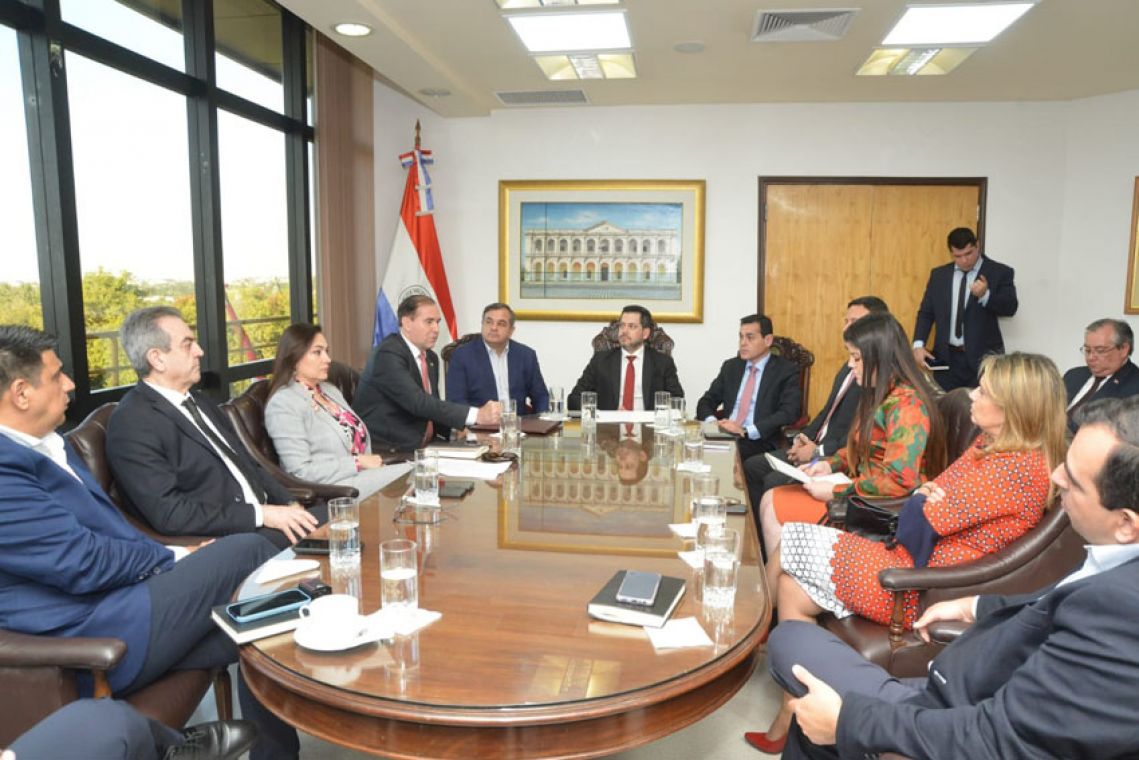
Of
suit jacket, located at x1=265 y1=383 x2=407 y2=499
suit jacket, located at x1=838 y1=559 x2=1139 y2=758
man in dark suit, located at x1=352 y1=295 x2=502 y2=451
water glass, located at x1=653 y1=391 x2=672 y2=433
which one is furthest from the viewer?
man in dark suit, located at x1=352 y1=295 x2=502 y2=451

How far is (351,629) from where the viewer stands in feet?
4.56

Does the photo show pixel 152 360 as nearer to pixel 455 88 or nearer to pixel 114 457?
pixel 114 457

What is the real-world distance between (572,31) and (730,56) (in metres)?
1.03

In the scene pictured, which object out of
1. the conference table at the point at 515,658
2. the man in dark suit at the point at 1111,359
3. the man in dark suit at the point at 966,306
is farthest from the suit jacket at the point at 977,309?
the conference table at the point at 515,658

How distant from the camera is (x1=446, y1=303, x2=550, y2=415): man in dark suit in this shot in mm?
4289

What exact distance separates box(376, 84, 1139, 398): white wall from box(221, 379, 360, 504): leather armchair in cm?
305

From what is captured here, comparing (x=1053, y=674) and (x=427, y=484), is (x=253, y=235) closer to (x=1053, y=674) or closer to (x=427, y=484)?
(x=427, y=484)

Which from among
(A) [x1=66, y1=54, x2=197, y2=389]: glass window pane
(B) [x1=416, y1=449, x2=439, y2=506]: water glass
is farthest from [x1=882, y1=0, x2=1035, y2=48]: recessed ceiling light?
(A) [x1=66, y1=54, x2=197, y2=389]: glass window pane

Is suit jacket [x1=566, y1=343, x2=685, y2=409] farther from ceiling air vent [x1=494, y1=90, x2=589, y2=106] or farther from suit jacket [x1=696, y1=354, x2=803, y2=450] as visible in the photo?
ceiling air vent [x1=494, y1=90, x2=589, y2=106]

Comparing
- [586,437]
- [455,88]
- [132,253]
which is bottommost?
[586,437]

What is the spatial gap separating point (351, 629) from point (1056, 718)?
3.75ft

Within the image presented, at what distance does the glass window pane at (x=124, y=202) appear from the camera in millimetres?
3342

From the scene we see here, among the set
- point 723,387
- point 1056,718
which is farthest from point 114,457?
point 723,387

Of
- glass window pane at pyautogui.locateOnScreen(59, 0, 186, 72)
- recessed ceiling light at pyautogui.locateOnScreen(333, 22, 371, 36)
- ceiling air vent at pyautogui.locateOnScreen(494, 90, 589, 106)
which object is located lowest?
glass window pane at pyautogui.locateOnScreen(59, 0, 186, 72)
